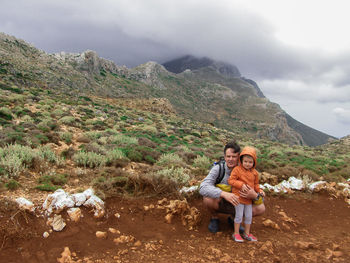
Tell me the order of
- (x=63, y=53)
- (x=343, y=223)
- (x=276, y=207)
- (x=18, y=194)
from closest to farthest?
(x=18, y=194) → (x=343, y=223) → (x=276, y=207) → (x=63, y=53)

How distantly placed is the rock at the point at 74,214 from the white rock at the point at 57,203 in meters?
0.11

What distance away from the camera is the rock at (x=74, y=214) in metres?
3.36

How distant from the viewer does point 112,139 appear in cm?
1092

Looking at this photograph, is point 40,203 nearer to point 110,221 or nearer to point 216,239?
point 110,221

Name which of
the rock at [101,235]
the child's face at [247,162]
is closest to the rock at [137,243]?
the rock at [101,235]

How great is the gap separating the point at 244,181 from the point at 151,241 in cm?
172

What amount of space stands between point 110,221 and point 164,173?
2.14 metres

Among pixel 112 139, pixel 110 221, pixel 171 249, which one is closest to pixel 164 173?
pixel 110 221

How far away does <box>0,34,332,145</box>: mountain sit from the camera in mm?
33281

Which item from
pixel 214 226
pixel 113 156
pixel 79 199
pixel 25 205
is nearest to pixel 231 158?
pixel 214 226

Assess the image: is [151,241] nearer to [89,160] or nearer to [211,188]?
[211,188]

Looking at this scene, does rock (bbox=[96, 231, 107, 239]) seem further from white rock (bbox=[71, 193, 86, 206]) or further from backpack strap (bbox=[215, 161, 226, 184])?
backpack strap (bbox=[215, 161, 226, 184])

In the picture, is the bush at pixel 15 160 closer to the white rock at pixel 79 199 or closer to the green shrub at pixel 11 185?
the green shrub at pixel 11 185

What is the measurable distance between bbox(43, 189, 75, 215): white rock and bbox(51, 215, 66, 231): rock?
0.14 m
